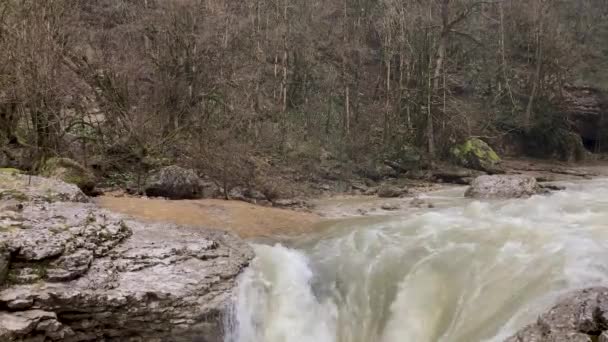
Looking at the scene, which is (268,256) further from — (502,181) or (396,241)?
(502,181)

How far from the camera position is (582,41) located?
24.0 metres

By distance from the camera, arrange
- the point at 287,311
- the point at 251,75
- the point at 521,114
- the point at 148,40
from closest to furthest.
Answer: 1. the point at 287,311
2. the point at 148,40
3. the point at 251,75
4. the point at 521,114

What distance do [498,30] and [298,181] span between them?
13.2 meters

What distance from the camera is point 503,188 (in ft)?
39.4

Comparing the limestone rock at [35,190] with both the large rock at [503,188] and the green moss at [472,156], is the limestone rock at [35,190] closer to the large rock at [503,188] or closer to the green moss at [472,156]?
the large rock at [503,188]

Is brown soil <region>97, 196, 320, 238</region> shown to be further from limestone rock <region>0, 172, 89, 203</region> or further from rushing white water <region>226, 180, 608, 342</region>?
rushing white water <region>226, 180, 608, 342</region>

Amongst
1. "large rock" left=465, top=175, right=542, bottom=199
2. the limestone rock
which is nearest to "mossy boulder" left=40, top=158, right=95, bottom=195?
the limestone rock

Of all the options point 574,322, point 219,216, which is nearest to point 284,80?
point 219,216

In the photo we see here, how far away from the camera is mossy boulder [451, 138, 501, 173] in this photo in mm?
17828

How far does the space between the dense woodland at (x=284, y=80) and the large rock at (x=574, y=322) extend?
8.07m

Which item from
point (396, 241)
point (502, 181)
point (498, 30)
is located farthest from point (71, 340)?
point (498, 30)

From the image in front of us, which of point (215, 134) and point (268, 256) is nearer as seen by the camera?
point (268, 256)

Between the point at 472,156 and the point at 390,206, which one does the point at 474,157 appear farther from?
the point at 390,206

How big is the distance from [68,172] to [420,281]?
6.73m
